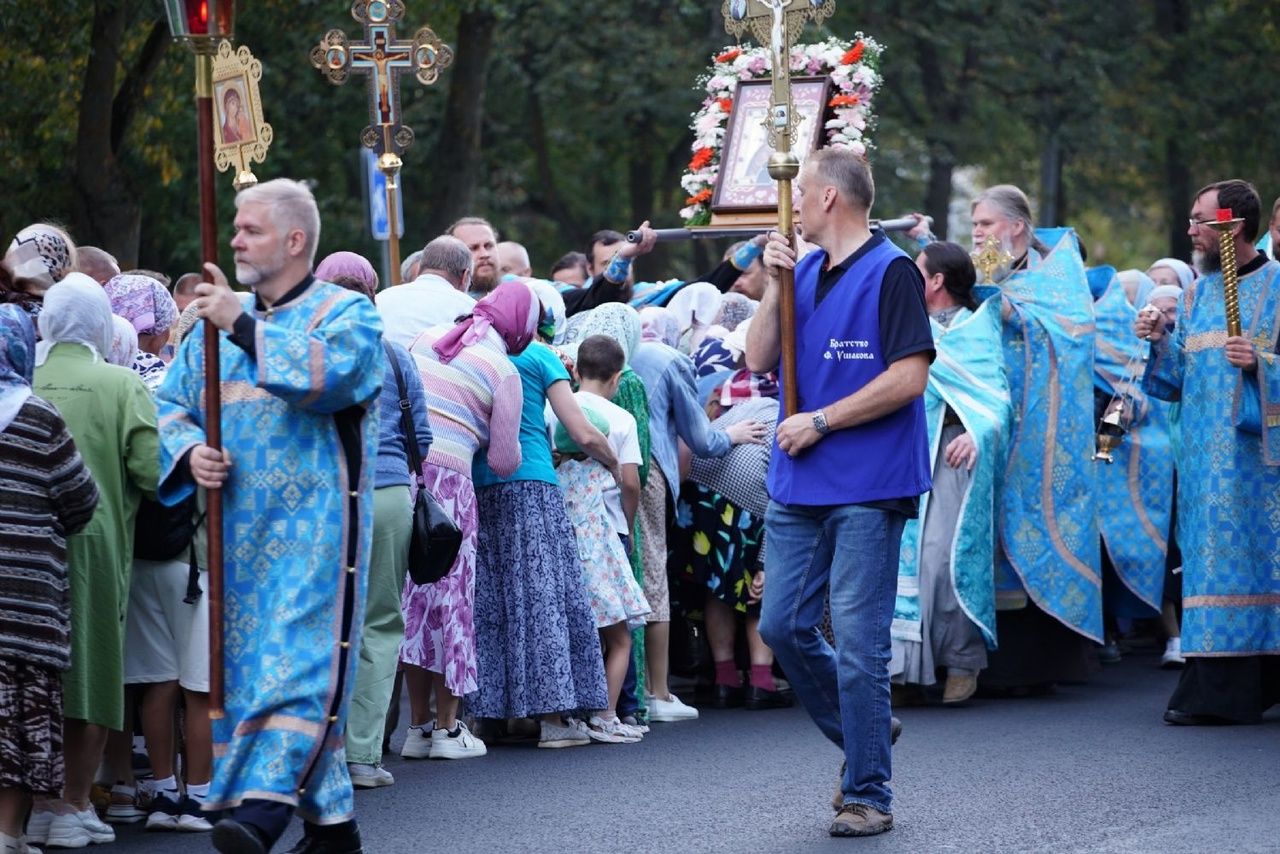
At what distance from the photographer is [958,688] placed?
1070 cm

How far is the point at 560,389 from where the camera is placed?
31.1 ft

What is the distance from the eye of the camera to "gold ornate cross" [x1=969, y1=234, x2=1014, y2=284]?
11.1 metres

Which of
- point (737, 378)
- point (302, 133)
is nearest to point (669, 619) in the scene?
point (737, 378)

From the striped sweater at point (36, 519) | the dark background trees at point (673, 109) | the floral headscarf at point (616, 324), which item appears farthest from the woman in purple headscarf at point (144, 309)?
the dark background trees at point (673, 109)

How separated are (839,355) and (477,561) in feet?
Result: 9.77

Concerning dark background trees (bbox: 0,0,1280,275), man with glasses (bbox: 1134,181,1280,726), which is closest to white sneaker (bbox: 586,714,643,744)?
man with glasses (bbox: 1134,181,1280,726)

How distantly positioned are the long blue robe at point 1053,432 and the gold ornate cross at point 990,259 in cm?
8

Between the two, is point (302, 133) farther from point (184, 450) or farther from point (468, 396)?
point (184, 450)

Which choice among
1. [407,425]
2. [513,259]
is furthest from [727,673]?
[407,425]

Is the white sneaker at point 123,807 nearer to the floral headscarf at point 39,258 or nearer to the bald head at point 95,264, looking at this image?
the floral headscarf at point 39,258

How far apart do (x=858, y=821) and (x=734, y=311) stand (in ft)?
16.6

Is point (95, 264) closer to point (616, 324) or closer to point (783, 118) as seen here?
point (616, 324)

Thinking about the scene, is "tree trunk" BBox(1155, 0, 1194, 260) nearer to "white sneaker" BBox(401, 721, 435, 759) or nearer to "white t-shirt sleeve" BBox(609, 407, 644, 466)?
"white t-shirt sleeve" BBox(609, 407, 644, 466)

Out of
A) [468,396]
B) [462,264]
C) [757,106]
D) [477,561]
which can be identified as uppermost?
[757,106]
